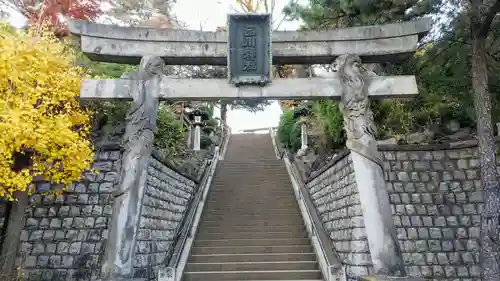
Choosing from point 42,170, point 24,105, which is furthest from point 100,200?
point 24,105

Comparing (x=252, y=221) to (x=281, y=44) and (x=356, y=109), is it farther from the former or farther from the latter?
(x=281, y=44)

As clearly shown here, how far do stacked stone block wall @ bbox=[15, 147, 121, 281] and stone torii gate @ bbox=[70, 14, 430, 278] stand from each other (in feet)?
8.80

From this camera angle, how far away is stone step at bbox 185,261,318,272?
830 cm

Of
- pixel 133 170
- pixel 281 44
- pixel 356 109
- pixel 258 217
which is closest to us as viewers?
pixel 133 170

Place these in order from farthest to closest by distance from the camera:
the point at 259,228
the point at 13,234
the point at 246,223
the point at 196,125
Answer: the point at 196,125
the point at 246,223
the point at 259,228
the point at 13,234

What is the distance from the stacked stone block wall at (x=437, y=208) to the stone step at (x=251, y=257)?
7.46 feet

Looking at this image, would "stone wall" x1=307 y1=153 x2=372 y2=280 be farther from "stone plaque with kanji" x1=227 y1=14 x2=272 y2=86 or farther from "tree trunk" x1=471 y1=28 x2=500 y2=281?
"stone plaque with kanji" x1=227 y1=14 x2=272 y2=86

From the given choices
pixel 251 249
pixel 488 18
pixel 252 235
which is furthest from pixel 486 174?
pixel 252 235

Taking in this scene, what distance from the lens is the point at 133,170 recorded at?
5.59m

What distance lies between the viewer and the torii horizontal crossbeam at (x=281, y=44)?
6203 mm

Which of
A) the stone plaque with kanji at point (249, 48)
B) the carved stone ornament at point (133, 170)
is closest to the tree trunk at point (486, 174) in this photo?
the stone plaque with kanji at point (249, 48)

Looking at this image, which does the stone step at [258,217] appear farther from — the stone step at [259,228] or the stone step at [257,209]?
the stone step at [259,228]

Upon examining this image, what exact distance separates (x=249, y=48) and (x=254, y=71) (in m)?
0.41

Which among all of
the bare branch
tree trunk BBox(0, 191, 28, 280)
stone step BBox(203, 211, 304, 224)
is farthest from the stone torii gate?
stone step BBox(203, 211, 304, 224)
